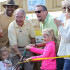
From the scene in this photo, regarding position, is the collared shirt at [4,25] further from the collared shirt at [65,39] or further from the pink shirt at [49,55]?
the collared shirt at [65,39]

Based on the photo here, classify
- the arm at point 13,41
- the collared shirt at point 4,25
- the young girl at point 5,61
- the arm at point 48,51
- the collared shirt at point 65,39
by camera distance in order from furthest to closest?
the collared shirt at point 4,25
the arm at point 13,41
the young girl at point 5,61
the arm at point 48,51
the collared shirt at point 65,39

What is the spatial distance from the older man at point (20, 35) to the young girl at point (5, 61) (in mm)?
205

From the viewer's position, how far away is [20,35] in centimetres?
570

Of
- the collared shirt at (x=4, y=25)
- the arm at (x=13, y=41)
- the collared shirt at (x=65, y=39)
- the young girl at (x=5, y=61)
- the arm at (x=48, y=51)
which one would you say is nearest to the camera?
the collared shirt at (x=65, y=39)

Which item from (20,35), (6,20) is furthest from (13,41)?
(6,20)

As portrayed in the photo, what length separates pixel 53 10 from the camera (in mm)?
8117

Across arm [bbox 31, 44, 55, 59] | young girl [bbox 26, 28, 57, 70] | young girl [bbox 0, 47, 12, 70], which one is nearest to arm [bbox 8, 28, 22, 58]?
young girl [bbox 0, 47, 12, 70]

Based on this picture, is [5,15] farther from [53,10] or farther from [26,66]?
[53,10]

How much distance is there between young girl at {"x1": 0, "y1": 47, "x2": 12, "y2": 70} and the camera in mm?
5379

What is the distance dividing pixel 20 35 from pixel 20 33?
0.16 feet

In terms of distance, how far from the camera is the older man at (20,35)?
219 inches

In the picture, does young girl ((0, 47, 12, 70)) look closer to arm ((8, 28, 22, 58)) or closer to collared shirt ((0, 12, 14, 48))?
arm ((8, 28, 22, 58))

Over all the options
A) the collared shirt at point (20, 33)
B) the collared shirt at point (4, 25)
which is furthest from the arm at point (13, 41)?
the collared shirt at point (4, 25)

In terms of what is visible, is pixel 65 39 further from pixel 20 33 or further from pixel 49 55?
pixel 20 33
